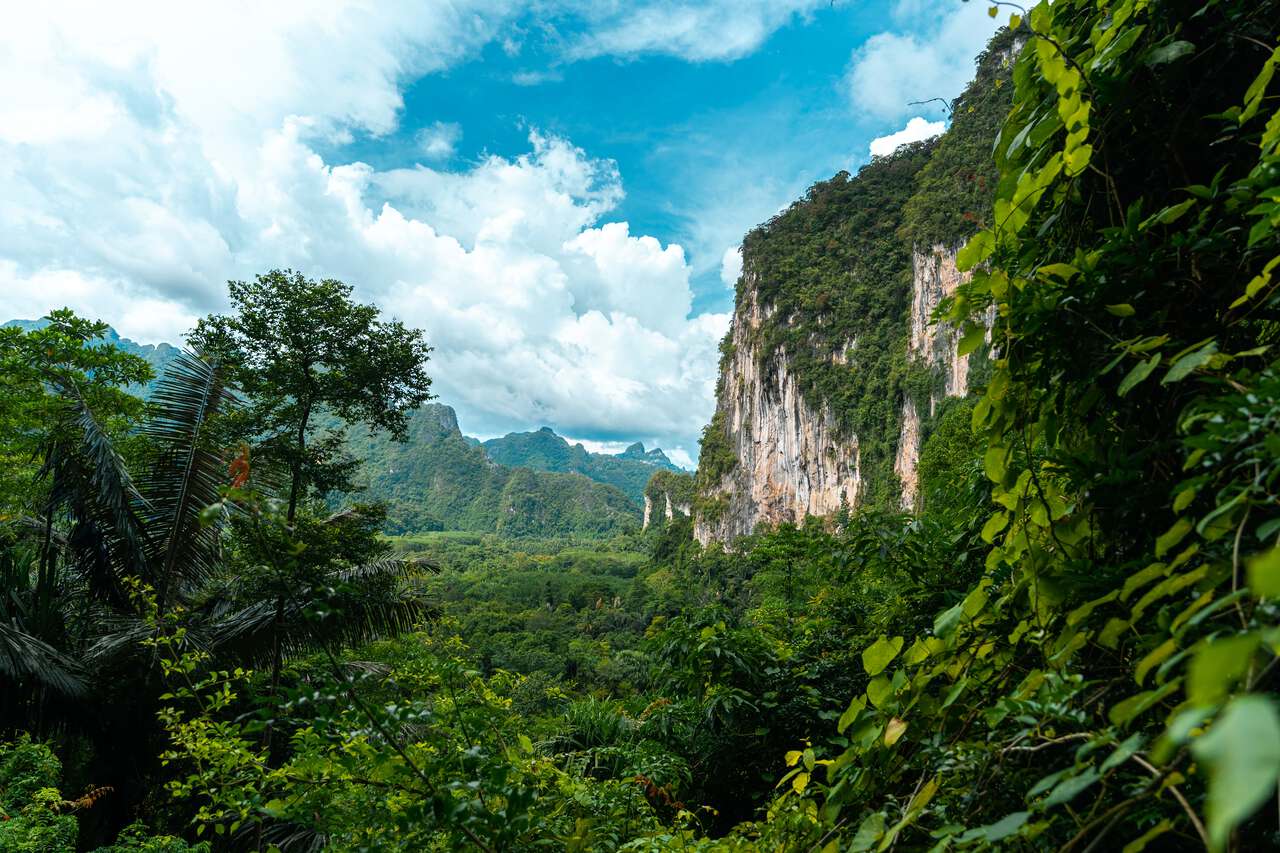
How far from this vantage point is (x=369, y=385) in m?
8.71

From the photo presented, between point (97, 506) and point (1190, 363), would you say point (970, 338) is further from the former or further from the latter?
point (97, 506)

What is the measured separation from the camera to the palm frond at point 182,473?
18.4 ft

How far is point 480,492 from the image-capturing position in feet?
382

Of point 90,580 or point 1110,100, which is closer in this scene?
point 1110,100

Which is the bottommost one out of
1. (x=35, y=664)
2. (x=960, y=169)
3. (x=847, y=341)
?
(x=35, y=664)

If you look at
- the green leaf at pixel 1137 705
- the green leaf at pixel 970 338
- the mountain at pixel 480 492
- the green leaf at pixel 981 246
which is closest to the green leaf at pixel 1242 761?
the green leaf at pixel 1137 705

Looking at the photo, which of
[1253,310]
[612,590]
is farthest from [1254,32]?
[612,590]

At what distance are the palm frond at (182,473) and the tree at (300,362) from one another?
50.2 inches

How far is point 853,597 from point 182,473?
257 inches

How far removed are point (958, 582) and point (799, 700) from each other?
1559mm

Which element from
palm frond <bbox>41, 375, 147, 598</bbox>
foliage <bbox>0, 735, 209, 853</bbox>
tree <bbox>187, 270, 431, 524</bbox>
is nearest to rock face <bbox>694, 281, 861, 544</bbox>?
tree <bbox>187, 270, 431, 524</bbox>

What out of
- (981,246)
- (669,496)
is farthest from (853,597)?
(669,496)

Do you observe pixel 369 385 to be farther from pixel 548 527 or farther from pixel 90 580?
pixel 548 527

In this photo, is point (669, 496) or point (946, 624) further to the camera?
point (669, 496)
